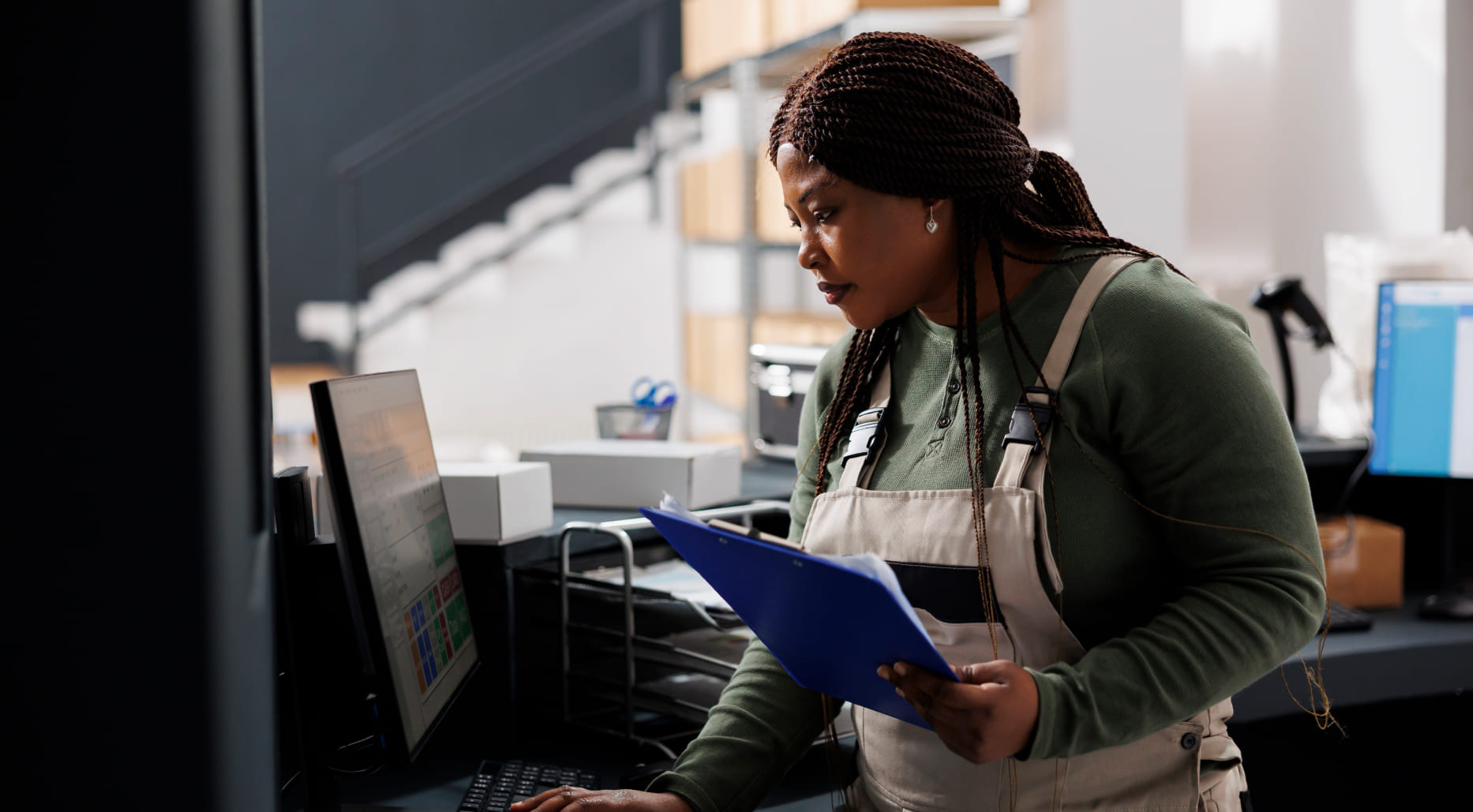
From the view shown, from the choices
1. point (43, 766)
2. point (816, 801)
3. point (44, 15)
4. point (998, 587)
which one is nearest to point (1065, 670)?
point (998, 587)

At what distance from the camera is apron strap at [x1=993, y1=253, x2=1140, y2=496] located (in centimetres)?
104

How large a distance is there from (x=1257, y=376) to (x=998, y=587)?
28cm

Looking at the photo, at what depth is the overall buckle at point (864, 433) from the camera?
3.89ft

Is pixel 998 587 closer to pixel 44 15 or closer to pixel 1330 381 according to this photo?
pixel 44 15

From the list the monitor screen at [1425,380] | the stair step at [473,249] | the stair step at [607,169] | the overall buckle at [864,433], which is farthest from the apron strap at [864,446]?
the stair step at [607,169]

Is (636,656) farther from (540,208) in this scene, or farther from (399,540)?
(540,208)

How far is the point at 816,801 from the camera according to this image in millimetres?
1363

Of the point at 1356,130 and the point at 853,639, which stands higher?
the point at 1356,130

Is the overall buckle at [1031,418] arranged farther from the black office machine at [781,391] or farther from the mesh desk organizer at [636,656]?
the black office machine at [781,391]

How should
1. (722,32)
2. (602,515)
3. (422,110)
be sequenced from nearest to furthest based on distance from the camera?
(602,515) < (722,32) < (422,110)

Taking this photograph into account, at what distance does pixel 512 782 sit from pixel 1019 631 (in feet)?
1.87

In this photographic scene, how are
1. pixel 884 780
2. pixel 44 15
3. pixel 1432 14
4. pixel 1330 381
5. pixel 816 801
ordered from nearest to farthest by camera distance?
pixel 44 15, pixel 884 780, pixel 816 801, pixel 1330 381, pixel 1432 14

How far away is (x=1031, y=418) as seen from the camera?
3.43ft

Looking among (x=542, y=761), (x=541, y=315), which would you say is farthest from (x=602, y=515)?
(x=541, y=315)
